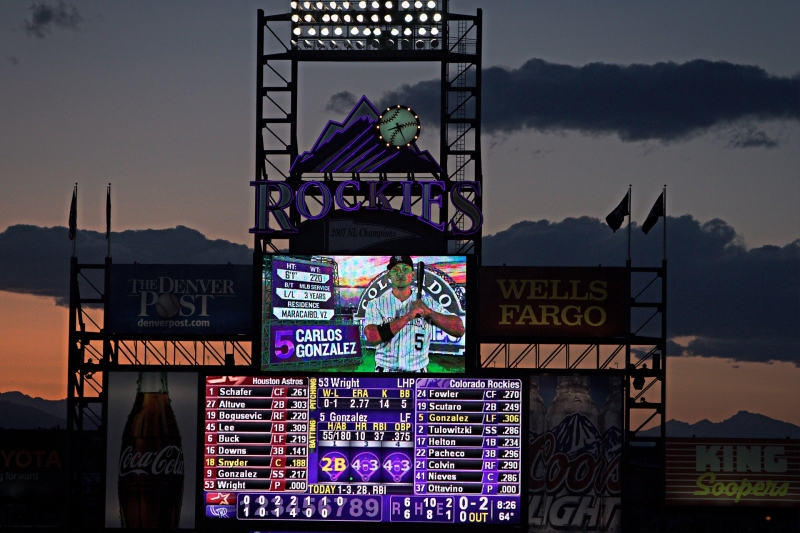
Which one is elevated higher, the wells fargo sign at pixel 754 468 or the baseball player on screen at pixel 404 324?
the baseball player on screen at pixel 404 324

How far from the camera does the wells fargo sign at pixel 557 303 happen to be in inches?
1421

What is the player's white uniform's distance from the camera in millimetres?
34562

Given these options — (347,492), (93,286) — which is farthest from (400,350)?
(93,286)

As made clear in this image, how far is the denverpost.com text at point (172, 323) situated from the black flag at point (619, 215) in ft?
42.8

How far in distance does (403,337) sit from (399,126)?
7091 millimetres

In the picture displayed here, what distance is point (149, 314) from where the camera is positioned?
37062 millimetres

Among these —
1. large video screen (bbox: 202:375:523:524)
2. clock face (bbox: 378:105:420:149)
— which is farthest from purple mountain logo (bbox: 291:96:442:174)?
large video screen (bbox: 202:375:523:524)

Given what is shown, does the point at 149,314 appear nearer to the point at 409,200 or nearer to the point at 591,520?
the point at 409,200

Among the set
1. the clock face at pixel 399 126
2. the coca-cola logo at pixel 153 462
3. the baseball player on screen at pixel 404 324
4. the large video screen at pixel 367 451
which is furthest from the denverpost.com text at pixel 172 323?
the clock face at pixel 399 126

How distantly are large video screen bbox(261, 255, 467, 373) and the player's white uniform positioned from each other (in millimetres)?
29

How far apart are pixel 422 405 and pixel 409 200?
667 centimetres

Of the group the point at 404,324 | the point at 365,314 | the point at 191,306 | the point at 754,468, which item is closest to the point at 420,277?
the point at 404,324

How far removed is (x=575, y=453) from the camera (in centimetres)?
3491

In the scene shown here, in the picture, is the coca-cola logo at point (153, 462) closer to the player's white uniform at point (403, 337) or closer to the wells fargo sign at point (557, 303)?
the player's white uniform at point (403, 337)
